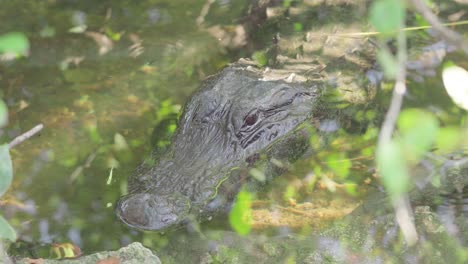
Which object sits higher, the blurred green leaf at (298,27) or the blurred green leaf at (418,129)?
the blurred green leaf at (418,129)

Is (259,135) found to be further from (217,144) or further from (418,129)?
(418,129)

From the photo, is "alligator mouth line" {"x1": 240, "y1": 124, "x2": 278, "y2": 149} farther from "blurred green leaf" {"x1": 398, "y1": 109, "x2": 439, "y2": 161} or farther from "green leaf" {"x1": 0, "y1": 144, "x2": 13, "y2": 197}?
"blurred green leaf" {"x1": 398, "y1": 109, "x2": 439, "y2": 161}

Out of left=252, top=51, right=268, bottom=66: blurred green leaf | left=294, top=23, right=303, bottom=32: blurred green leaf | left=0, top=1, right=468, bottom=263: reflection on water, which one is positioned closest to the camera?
left=0, top=1, right=468, bottom=263: reflection on water

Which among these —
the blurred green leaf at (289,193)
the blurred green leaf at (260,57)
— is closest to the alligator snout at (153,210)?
the blurred green leaf at (289,193)

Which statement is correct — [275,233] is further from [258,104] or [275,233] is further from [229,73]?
[229,73]

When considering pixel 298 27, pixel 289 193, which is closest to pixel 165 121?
pixel 289 193

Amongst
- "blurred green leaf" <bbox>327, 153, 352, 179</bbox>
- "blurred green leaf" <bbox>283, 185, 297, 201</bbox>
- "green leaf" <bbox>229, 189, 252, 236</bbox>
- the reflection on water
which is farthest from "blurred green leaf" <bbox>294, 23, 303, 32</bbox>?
"green leaf" <bbox>229, 189, 252, 236</bbox>

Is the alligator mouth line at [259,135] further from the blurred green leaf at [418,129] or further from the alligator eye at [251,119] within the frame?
the blurred green leaf at [418,129]
